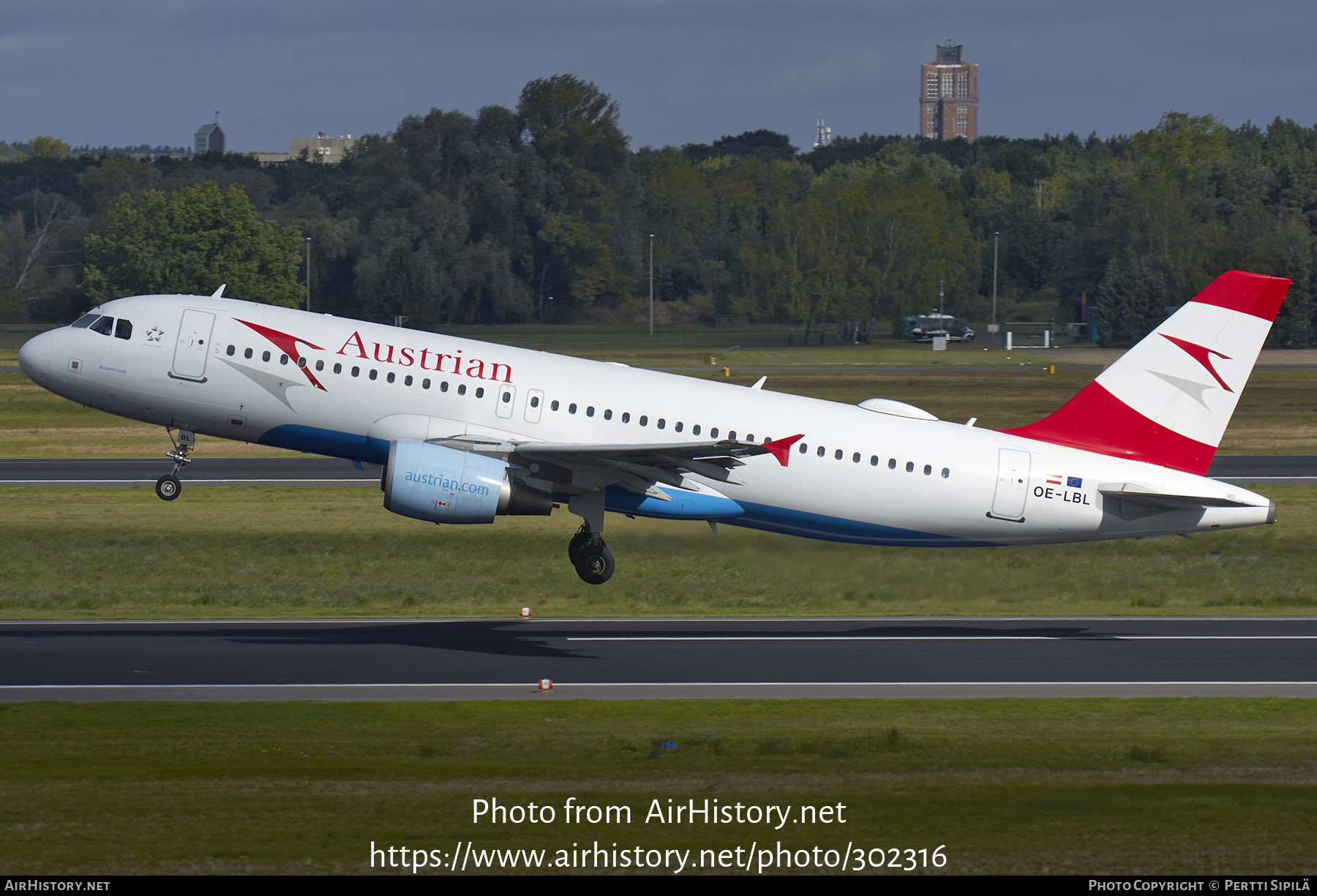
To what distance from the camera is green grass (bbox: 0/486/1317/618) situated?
35.2 metres

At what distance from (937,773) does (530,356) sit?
14021mm

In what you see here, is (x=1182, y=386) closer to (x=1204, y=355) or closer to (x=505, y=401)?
(x=1204, y=355)

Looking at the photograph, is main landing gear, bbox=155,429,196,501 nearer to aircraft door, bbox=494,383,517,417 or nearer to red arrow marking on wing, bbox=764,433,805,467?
aircraft door, bbox=494,383,517,417

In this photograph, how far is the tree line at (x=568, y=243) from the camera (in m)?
125

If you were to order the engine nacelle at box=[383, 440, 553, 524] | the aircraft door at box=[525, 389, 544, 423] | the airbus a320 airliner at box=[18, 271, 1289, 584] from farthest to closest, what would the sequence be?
the aircraft door at box=[525, 389, 544, 423] < the airbus a320 airliner at box=[18, 271, 1289, 584] < the engine nacelle at box=[383, 440, 553, 524]

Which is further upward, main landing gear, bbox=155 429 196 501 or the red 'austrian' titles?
the red 'austrian' titles

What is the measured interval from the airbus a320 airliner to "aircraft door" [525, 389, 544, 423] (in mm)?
36

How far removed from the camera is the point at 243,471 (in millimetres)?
57406

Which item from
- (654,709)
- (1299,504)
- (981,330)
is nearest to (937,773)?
(654,709)

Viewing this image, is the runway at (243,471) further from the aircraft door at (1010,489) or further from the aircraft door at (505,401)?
the aircraft door at (1010,489)

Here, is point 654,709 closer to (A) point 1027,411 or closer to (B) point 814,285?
(A) point 1027,411

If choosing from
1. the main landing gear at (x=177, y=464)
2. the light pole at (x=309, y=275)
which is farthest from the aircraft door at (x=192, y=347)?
the light pole at (x=309, y=275)

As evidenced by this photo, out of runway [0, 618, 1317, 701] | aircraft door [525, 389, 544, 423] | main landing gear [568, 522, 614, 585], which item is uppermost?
aircraft door [525, 389, 544, 423]

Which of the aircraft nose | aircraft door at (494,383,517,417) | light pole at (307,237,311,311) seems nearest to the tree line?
light pole at (307,237,311,311)
